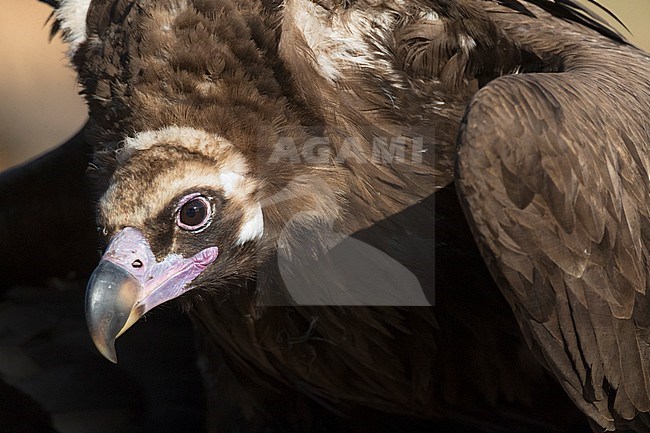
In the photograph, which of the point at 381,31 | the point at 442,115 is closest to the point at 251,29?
the point at 381,31

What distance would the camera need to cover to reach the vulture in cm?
249

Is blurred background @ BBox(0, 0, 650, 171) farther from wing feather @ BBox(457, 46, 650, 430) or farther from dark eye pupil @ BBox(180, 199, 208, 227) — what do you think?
wing feather @ BBox(457, 46, 650, 430)

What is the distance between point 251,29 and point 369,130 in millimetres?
375

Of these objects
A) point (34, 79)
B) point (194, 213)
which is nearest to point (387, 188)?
point (194, 213)

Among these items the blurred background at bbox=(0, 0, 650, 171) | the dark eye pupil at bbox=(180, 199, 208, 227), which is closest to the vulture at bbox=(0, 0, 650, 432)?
the dark eye pupil at bbox=(180, 199, 208, 227)

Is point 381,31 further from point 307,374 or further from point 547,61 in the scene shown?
point 307,374

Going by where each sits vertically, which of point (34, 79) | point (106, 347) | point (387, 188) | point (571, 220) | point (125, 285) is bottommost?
point (34, 79)

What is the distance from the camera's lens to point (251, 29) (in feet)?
8.83

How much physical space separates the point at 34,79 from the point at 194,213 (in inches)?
168

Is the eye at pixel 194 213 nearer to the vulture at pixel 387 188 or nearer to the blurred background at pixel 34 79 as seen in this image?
the vulture at pixel 387 188

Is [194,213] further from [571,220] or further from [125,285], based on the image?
[571,220]

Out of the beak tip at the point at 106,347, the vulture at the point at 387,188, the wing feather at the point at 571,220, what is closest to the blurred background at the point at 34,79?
the vulture at the point at 387,188

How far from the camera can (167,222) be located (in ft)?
8.59

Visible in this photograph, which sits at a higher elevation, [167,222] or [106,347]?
[167,222]
